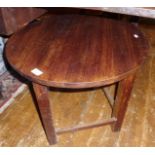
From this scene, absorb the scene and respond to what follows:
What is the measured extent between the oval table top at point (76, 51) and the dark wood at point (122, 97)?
0.36 ft

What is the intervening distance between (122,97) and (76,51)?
298 mm

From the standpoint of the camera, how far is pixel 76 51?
0.83 meters

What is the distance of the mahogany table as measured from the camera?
28.8 inches

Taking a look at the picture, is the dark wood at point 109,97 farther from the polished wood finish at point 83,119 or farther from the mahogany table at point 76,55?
the mahogany table at point 76,55

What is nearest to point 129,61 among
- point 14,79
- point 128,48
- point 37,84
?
point 128,48

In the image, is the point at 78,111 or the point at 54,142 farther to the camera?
the point at 78,111

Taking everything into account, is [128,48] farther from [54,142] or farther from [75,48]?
[54,142]

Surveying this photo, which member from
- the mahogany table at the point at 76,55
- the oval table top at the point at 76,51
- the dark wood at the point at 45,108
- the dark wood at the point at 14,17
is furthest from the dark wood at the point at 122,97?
the dark wood at the point at 14,17

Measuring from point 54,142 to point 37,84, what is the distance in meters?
0.44

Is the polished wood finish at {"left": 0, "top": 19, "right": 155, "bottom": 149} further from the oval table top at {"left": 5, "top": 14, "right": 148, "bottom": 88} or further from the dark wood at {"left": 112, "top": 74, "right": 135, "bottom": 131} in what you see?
the oval table top at {"left": 5, "top": 14, "right": 148, "bottom": 88}

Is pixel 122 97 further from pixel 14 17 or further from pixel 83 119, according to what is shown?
pixel 14 17

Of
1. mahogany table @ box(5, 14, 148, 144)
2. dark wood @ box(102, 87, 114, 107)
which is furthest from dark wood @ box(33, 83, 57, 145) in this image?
dark wood @ box(102, 87, 114, 107)

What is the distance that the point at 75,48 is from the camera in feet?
2.78

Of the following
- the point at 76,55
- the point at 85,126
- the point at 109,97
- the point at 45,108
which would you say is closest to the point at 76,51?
the point at 76,55
